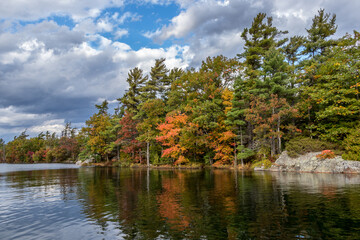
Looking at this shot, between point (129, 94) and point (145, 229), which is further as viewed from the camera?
point (129, 94)

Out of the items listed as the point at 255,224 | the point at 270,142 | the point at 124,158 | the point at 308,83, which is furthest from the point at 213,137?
the point at 255,224

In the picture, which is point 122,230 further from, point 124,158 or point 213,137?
point 124,158

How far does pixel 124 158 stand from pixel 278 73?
3904cm

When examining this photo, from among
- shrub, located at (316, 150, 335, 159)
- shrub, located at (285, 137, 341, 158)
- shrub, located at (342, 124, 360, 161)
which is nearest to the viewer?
shrub, located at (342, 124, 360, 161)

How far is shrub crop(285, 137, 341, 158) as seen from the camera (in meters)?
26.5

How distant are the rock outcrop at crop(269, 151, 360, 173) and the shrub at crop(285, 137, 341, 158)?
558 millimetres

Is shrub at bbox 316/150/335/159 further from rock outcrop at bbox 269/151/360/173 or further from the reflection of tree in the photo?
the reflection of tree

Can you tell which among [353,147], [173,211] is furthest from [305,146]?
[173,211]

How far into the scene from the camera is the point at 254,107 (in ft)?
105

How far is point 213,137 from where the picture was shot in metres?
37.7

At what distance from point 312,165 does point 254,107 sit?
10.4 m

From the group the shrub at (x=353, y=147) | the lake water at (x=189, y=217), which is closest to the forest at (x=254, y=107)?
the shrub at (x=353, y=147)

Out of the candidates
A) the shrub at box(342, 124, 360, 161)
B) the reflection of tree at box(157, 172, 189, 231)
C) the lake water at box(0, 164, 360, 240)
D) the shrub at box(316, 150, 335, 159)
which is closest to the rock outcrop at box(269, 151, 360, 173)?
the shrub at box(316, 150, 335, 159)

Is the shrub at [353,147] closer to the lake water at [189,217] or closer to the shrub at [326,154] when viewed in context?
the shrub at [326,154]
